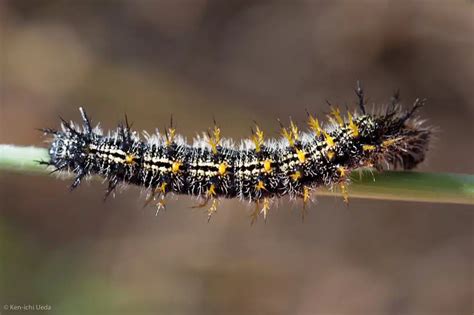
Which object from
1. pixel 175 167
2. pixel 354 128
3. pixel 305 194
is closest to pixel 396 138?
pixel 354 128

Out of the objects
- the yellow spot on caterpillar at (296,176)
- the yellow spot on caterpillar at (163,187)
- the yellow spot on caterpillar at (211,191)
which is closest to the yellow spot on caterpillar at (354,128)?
the yellow spot on caterpillar at (296,176)

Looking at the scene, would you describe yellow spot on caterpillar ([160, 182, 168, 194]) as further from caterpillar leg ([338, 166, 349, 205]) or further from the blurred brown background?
the blurred brown background

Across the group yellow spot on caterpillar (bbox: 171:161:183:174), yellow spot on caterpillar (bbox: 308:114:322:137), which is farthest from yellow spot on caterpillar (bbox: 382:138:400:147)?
yellow spot on caterpillar (bbox: 171:161:183:174)

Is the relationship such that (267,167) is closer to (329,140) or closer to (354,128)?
(329,140)

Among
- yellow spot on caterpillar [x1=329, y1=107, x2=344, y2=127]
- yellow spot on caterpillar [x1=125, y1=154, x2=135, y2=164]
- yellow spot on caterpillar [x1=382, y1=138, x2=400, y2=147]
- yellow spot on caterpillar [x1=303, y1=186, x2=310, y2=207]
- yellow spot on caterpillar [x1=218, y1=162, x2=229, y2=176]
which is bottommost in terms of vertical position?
yellow spot on caterpillar [x1=303, y1=186, x2=310, y2=207]

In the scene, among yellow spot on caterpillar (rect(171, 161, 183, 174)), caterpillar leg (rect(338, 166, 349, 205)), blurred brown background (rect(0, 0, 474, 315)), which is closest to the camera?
caterpillar leg (rect(338, 166, 349, 205))

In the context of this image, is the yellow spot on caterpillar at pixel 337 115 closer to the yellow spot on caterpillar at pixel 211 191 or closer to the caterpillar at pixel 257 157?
the caterpillar at pixel 257 157

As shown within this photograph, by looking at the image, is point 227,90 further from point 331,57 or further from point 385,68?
point 385,68

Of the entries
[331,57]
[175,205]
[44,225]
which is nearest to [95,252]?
[44,225]
